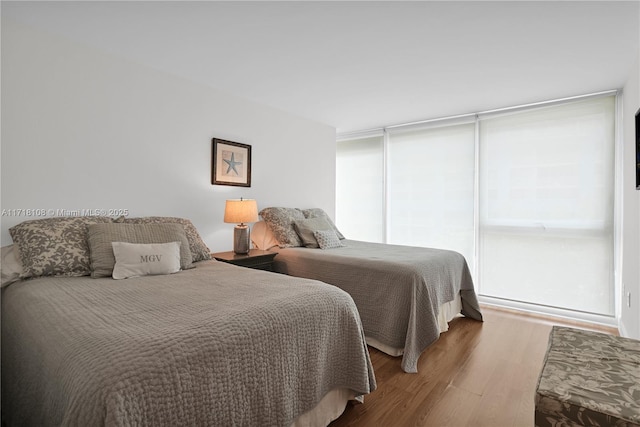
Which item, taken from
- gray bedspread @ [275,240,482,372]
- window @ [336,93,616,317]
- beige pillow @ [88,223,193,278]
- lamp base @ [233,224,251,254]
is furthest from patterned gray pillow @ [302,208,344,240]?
beige pillow @ [88,223,193,278]

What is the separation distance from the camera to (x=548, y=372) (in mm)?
1348

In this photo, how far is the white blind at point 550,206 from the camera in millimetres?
3367

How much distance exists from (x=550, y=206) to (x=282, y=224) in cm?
301

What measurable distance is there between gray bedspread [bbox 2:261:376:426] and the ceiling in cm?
165

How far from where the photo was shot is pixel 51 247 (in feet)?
6.44

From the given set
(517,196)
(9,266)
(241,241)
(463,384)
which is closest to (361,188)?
(517,196)

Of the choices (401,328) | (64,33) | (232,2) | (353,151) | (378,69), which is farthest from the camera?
(353,151)

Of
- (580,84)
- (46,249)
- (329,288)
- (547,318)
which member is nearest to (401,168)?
(580,84)

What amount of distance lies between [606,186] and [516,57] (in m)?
1.85

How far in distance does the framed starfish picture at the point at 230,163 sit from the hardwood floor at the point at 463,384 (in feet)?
7.19

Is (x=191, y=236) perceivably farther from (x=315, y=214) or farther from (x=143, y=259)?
(x=315, y=214)

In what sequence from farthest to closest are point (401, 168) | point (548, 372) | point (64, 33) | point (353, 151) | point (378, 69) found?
point (353, 151) < point (401, 168) < point (378, 69) < point (64, 33) < point (548, 372)

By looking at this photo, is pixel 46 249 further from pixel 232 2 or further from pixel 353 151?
pixel 353 151

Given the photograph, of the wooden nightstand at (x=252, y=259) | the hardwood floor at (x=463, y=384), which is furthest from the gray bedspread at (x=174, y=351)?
the wooden nightstand at (x=252, y=259)
